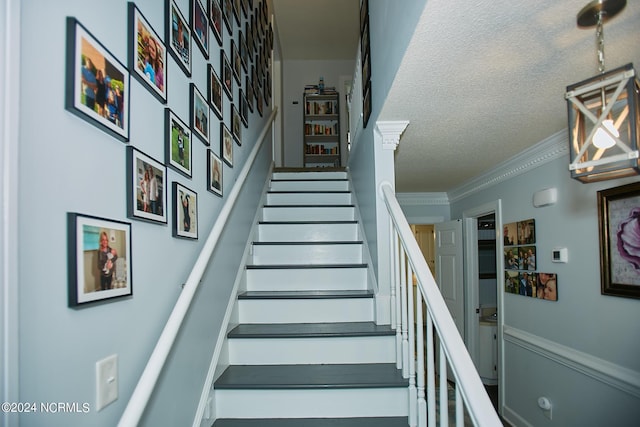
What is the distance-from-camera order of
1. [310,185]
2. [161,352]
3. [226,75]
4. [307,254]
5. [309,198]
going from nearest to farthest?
[161,352], [226,75], [307,254], [309,198], [310,185]

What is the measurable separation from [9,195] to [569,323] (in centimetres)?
301

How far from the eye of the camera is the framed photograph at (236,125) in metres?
2.30

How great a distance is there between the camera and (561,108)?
6.74ft

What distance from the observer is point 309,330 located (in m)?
2.12

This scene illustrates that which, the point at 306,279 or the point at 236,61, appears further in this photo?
the point at 306,279

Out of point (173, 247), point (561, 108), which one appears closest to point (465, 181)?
point (561, 108)

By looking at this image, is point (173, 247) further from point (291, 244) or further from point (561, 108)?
point (561, 108)

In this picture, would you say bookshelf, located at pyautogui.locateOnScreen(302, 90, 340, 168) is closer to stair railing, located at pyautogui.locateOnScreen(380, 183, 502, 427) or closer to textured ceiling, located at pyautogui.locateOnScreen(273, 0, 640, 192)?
textured ceiling, located at pyautogui.locateOnScreen(273, 0, 640, 192)

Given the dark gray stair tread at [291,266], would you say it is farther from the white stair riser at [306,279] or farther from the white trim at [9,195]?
the white trim at [9,195]

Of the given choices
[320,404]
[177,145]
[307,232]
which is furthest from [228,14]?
[320,404]

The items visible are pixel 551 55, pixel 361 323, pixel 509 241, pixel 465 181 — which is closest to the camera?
pixel 551 55

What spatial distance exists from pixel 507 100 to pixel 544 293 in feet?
5.39

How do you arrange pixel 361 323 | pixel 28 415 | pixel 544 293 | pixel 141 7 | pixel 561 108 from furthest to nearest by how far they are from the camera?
pixel 544 293 → pixel 361 323 → pixel 561 108 → pixel 141 7 → pixel 28 415

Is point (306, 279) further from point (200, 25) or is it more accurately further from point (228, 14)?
point (228, 14)
